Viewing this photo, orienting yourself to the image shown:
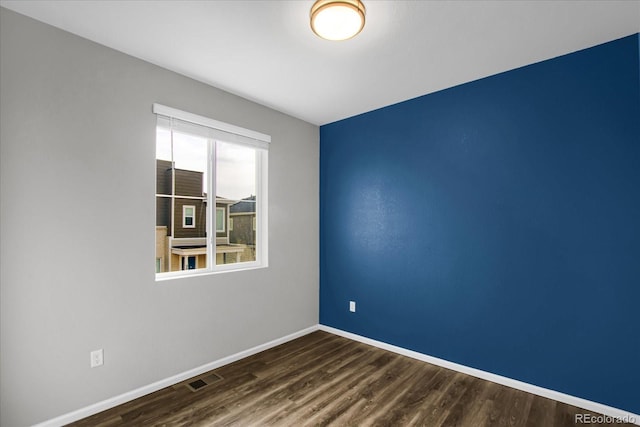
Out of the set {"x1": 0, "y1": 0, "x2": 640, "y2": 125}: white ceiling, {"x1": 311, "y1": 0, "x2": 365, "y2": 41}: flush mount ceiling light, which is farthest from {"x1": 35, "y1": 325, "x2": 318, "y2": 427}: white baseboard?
{"x1": 311, "y1": 0, "x2": 365, "y2": 41}: flush mount ceiling light

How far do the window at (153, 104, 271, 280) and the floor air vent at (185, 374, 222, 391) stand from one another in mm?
928

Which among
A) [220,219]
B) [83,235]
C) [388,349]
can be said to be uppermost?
[220,219]

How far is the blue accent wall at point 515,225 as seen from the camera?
2.30m

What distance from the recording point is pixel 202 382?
2.74 meters

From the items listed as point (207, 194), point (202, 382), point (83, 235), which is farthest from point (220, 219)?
point (202, 382)

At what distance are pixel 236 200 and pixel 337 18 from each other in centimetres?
208

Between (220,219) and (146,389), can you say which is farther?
(220,219)

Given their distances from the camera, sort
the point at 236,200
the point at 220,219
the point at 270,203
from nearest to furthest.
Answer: the point at 220,219, the point at 236,200, the point at 270,203

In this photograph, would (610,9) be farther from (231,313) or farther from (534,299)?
(231,313)

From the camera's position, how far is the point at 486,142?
2.90 m

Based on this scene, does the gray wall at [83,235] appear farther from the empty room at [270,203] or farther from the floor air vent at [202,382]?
the floor air vent at [202,382]

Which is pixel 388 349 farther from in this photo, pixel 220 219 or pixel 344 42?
pixel 344 42

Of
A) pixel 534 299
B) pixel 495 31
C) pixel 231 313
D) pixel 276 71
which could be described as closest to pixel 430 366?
pixel 534 299

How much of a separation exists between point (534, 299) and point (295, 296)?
8.04 ft
